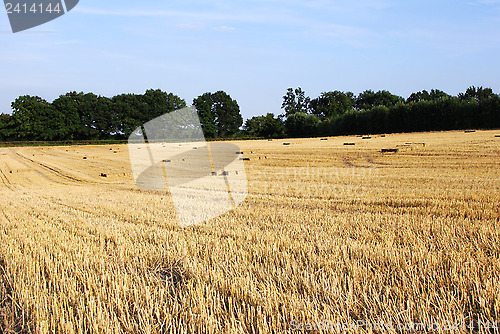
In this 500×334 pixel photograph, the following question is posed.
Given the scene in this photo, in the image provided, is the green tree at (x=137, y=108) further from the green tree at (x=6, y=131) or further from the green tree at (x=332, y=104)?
the green tree at (x=332, y=104)

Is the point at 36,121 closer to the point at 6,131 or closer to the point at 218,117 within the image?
the point at 6,131

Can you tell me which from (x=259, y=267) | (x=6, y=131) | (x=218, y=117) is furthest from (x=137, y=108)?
(x=259, y=267)

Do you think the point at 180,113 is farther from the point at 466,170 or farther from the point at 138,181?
the point at 466,170

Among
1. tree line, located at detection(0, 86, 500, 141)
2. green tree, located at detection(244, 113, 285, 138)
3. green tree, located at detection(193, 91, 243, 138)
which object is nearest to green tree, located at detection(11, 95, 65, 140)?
tree line, located at detection(0, 86, 500, 141)

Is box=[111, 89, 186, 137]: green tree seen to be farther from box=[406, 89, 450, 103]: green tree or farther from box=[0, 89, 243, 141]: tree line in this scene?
box=[406, 89, 450, 103]: green tree

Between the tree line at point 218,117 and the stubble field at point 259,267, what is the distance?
42377 mm

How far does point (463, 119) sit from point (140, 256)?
156ft

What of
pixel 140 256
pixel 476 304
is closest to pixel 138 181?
pixel 140 256

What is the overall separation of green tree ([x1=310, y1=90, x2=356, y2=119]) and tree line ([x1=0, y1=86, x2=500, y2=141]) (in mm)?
21564

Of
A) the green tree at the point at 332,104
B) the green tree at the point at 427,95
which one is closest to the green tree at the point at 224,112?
the green tree at the point at 332,104

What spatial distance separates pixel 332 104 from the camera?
124 meters

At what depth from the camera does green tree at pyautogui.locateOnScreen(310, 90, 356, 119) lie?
12412cm

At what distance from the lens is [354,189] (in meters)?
10.8

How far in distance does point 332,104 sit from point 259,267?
12535 centimetres
